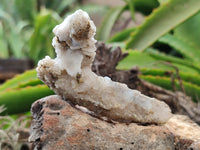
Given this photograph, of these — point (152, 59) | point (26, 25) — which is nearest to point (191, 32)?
point (152, 59)

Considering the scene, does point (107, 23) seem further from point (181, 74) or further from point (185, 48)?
point (181, 74)

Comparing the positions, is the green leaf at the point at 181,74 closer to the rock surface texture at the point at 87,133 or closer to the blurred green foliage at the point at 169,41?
the blurred green foliage at the point at 169,41

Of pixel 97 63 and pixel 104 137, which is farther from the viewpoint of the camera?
pixel 97 63

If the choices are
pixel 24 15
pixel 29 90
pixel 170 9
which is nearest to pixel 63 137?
pixel 29 90

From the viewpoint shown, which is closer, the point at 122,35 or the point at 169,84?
the point at 169,84

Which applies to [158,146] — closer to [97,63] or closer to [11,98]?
[97,63]

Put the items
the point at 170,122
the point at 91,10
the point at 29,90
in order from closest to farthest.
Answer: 1. the point at 170,122
2. the point at 29,90
3. the point at 91,10

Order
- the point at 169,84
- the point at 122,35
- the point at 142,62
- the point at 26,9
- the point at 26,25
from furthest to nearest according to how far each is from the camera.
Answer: the point at 26,9, the point at 26,25, the point at 122,35, the point at 142,62, the point at 169,84

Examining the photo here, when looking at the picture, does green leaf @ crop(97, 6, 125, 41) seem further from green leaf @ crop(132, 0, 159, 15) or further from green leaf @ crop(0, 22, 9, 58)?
green leaf @ crop(0, 22, 9, 58)

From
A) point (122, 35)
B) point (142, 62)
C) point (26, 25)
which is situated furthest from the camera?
point (26, 25)
